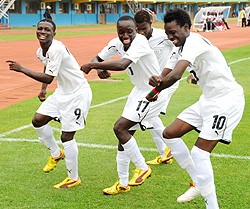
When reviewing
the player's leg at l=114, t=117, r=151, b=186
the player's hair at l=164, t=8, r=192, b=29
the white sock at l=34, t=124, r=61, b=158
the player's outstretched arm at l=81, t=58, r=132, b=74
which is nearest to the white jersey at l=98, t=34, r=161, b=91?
the player's outstretched arm at l=81, t=58, r=132, b=74

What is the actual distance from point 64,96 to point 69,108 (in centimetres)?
19

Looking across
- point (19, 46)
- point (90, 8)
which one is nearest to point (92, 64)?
point (19, 46)

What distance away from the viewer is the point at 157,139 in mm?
6500

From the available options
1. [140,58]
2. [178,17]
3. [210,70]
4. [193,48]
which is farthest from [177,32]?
[140,58]

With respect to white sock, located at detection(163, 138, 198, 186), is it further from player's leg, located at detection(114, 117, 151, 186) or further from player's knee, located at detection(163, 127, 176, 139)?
player's leg, located at detection(114, 117, 151, 186)

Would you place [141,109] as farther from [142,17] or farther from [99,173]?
[142,17]

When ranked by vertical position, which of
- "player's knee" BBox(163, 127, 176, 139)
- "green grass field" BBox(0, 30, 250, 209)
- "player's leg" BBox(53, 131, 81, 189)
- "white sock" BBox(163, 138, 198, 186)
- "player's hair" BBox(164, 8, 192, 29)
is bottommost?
"green grass field" BBox(0, 30, 250, 209)

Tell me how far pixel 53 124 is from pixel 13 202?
13.1 ft

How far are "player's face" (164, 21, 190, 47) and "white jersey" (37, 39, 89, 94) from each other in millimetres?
1578

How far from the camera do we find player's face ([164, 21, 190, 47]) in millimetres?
4395

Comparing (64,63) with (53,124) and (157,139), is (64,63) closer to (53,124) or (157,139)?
(157,139)

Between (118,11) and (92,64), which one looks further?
(118,11)

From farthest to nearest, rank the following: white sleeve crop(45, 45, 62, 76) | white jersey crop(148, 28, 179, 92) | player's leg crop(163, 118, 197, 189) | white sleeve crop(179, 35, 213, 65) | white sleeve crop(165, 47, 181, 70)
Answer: white jersey crop(148, 28, 179, 92), white sleeve crop(165, 47, 181, 70), white sleeve crop(45, 45, 62, 76), player's leg crop(163, 118, 197, 189), white sleeve crop(179, 35, 213, 65)

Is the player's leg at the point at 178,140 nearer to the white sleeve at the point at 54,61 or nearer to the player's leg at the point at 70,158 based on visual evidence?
the player's leg at the point at 70,158
